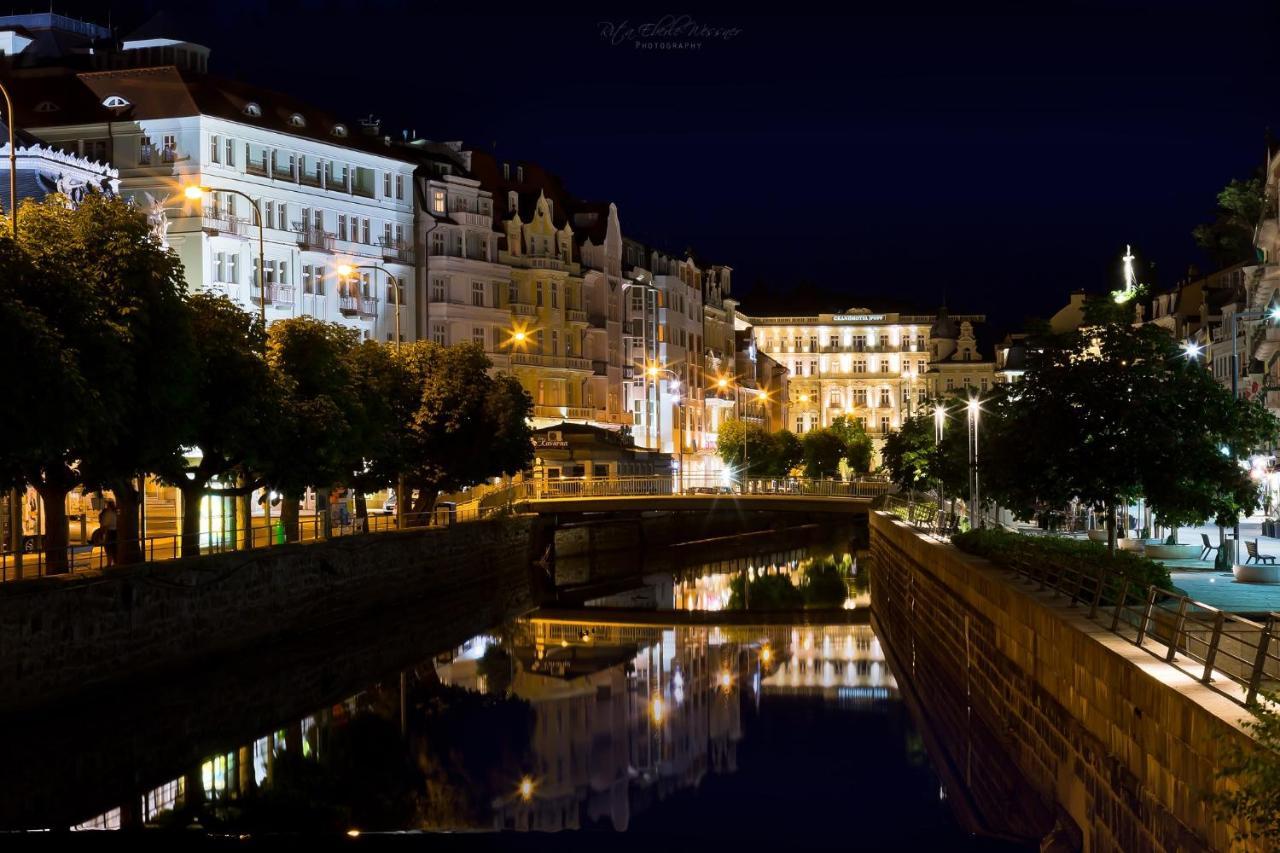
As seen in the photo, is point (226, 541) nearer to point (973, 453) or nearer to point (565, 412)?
point (973, 453)

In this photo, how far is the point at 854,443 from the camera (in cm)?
15825

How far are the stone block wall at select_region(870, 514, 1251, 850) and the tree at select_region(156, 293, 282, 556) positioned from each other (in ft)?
55.3

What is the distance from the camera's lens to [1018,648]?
107 feet

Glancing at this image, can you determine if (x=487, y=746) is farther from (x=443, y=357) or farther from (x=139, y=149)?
(x=139, y=149)

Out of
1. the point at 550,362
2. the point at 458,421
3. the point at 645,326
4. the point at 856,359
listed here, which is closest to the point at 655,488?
the point at 550,362

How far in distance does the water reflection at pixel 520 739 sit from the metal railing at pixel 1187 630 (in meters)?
7.28

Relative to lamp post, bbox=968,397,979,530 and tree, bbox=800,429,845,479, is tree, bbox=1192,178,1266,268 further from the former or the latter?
tree, bbox=800,429,845,479

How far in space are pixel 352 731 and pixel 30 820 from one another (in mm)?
9134

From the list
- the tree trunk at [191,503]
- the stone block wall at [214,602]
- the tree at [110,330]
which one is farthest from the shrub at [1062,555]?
the tree trunk at [191,503]

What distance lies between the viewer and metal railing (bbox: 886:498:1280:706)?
1889cm

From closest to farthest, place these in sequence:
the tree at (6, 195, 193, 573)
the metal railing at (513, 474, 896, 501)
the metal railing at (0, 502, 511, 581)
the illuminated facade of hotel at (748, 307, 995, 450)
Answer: the tree at (6, 195, 193, 573)
the metal railing at (0, 502, 511, 581)
the metal railing at (513, 474, 896, 501)
the illuminated facade of hotel at (748, 307, 995, 450)

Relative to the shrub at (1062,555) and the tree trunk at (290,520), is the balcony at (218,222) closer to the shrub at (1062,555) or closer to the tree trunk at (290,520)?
the tree trunk at (290,520)

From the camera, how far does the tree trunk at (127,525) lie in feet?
132

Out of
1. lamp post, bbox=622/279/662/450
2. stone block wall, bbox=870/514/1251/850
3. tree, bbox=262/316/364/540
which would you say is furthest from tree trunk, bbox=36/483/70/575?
lamp post, bbox=622/279/662/450
